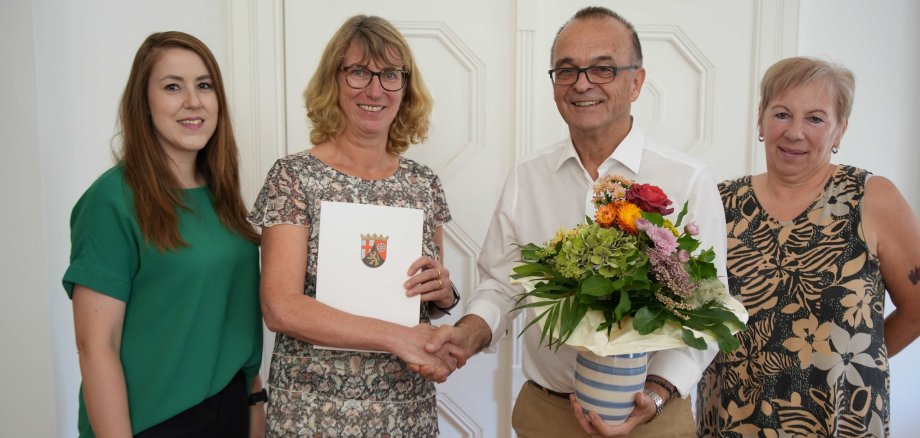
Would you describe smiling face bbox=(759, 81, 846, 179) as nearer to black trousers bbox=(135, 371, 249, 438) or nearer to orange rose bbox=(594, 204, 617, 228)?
orange rose bbox=(594, 204, 617, 228)

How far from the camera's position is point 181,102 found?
1746 millimetres

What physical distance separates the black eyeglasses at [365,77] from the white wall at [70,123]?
1.22 metres

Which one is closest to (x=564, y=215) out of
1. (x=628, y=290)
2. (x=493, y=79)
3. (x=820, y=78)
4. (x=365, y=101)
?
(x=628, y=290)

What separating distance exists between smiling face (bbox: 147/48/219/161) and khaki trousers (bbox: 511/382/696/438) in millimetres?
1329

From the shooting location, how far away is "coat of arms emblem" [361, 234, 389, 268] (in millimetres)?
1792

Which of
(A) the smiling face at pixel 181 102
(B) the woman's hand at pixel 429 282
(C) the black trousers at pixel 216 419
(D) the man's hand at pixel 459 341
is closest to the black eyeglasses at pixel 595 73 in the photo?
(B) the woman's hand at pixel 429 282

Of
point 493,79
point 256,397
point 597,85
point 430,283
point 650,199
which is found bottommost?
point 256,397

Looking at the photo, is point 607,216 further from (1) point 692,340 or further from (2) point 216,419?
(2) point 216,419

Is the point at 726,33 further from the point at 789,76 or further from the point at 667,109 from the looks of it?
the point at 789,76

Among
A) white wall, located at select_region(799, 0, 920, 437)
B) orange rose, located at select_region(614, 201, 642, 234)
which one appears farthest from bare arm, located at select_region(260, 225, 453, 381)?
white wall, located at select_region(799, 0, 920, 437)

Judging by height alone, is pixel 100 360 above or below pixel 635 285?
below

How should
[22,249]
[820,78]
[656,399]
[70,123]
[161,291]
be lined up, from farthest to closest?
[70,123]
[22,249]
[820,78]
[161,291]
[656,399]

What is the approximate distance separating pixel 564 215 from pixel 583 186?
0.11 metres

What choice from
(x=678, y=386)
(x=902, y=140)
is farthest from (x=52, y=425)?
(x=902, y=140)
